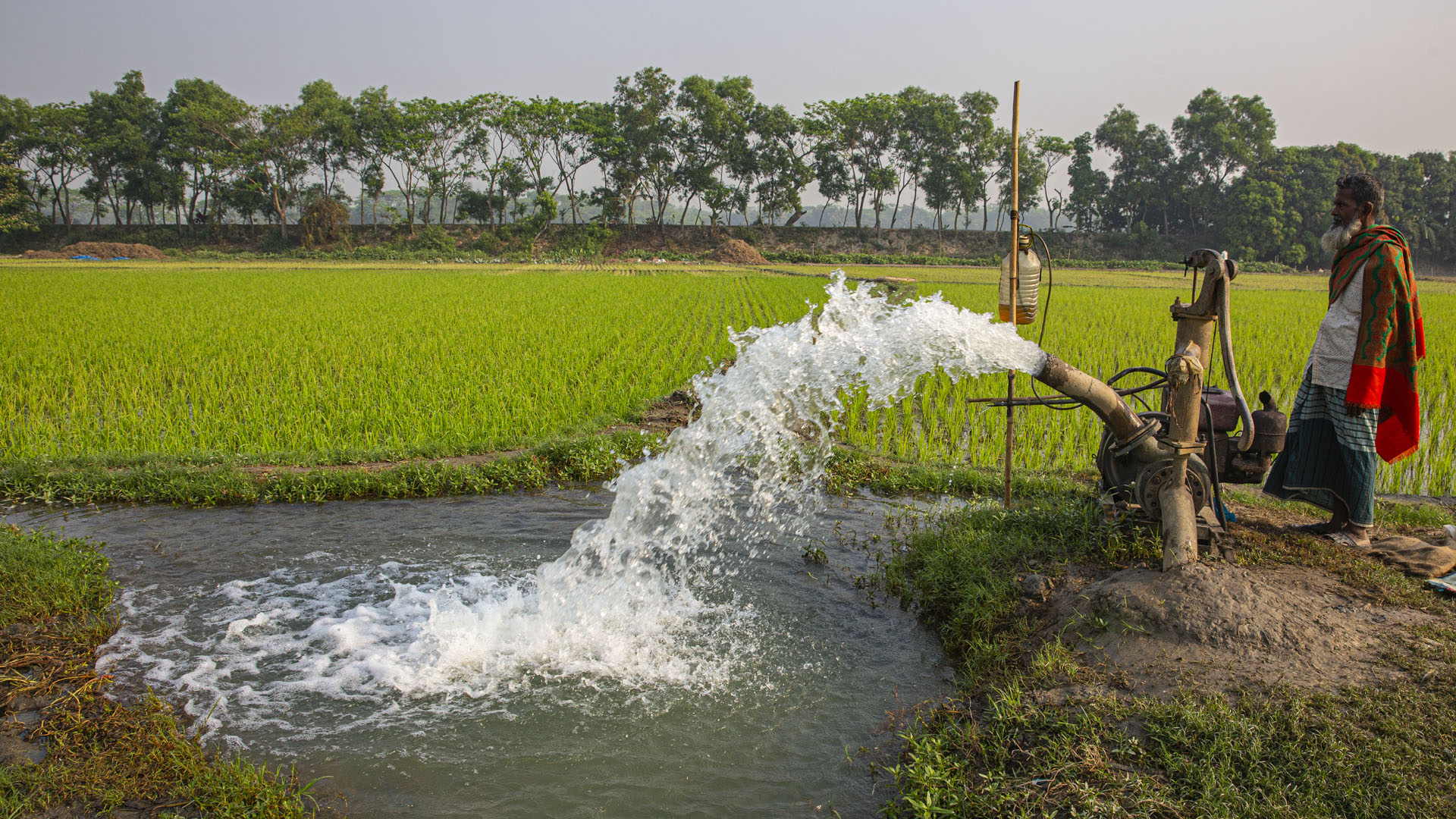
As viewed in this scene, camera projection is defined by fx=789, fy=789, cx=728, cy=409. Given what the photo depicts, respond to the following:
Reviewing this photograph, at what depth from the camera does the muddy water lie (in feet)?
8.49

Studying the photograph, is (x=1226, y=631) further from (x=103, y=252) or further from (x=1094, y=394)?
(x=103, y=252)

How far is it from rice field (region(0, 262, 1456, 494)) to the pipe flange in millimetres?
2399

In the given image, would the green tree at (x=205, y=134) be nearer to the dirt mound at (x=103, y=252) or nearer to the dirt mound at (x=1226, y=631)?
the dirt mound at (x=103, y=252)

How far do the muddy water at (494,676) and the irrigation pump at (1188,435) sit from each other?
1.13 m

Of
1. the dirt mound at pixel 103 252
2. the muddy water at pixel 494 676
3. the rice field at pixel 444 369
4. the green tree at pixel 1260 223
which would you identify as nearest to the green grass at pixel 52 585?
the muddy water at pixel 494 676

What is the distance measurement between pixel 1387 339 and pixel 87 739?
5.34 metres

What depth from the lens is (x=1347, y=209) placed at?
11.9ft

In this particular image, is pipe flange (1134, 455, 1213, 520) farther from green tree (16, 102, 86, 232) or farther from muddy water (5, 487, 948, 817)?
green tree (16, 102, 86, 232)

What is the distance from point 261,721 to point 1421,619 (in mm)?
4271

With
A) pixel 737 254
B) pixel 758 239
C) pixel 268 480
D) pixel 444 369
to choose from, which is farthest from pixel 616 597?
pixel 758 239

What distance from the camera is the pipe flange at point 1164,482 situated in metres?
3.37

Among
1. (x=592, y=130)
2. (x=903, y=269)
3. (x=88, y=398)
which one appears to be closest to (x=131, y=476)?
(x=88, y=398)

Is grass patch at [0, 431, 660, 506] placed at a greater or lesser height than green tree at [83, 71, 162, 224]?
lesser

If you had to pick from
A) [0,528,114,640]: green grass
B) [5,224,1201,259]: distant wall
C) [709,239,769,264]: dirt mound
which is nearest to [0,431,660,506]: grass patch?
[0,528,114,640]: green grass
